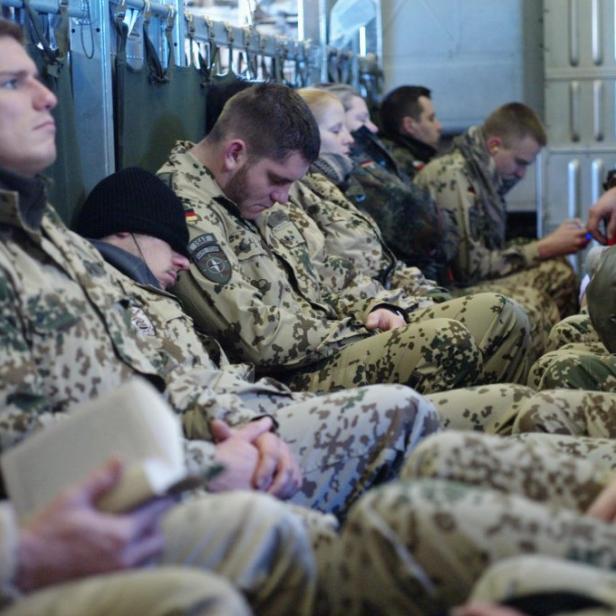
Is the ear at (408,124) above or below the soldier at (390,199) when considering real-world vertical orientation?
above

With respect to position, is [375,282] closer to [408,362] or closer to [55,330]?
[408,362]

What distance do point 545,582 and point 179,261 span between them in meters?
1.77

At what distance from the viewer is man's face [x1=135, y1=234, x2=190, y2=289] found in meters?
3.19

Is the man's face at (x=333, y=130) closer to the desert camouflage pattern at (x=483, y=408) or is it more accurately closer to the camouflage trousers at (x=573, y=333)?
the camouflage trousers at (x=573, y=333)

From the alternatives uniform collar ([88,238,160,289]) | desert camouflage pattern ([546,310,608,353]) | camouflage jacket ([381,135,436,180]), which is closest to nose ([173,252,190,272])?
uniform collar ([88,238,160,289])

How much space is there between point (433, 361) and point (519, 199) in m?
4.00

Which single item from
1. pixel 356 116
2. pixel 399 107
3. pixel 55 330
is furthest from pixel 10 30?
pixel 399 107

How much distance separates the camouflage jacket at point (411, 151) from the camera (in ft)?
21.3

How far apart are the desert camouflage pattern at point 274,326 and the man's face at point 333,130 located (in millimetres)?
1131

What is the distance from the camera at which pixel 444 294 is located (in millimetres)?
4926

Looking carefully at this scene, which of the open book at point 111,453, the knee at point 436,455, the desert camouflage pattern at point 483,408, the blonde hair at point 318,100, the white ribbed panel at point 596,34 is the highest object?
the white ribbed panel at point 596,34

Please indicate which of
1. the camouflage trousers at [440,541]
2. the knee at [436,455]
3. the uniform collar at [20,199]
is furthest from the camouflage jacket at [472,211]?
the camouflage trousers at [440,541]

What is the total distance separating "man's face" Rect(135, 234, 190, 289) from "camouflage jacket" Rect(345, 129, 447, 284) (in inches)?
83.3

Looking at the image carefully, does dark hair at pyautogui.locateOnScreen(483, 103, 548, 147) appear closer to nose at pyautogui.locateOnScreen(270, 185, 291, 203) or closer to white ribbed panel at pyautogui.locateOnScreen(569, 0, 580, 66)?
white ribbed panel at pyautogui.locateOnScreen(569, 0, 580, 66)
